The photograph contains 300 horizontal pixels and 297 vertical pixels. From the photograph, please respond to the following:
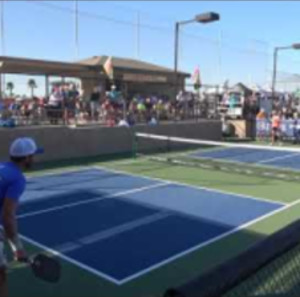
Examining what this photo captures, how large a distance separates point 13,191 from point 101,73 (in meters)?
20.4

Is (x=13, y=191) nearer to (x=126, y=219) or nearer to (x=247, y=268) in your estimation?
(x=247, y=268)

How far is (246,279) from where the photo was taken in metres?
2.83

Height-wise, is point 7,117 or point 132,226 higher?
point 7,117

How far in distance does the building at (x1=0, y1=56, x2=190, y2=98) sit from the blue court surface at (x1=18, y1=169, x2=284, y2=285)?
7769 mm

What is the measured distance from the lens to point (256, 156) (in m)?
21.1

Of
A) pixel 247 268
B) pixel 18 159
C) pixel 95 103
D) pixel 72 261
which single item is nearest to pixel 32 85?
pixel 95 103

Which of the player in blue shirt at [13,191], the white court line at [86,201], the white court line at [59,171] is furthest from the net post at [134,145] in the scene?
the player in blue shirt at [13,191]

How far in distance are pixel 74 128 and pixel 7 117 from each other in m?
2.50

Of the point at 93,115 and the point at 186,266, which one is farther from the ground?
the point at 93,115

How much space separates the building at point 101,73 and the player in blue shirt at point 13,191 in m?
15.5

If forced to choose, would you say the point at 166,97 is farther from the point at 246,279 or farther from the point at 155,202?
the point at 246,279

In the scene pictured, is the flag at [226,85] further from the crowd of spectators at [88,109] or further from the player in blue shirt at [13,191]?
the player in blue shirt at [13,191]

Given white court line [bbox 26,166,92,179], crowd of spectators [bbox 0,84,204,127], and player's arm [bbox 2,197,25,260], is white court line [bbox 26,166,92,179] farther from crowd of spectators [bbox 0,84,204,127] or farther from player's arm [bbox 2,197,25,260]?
player's arm [bbox 2,197,25,260]

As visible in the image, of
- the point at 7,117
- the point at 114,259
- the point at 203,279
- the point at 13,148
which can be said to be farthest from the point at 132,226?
the point at 7,117
